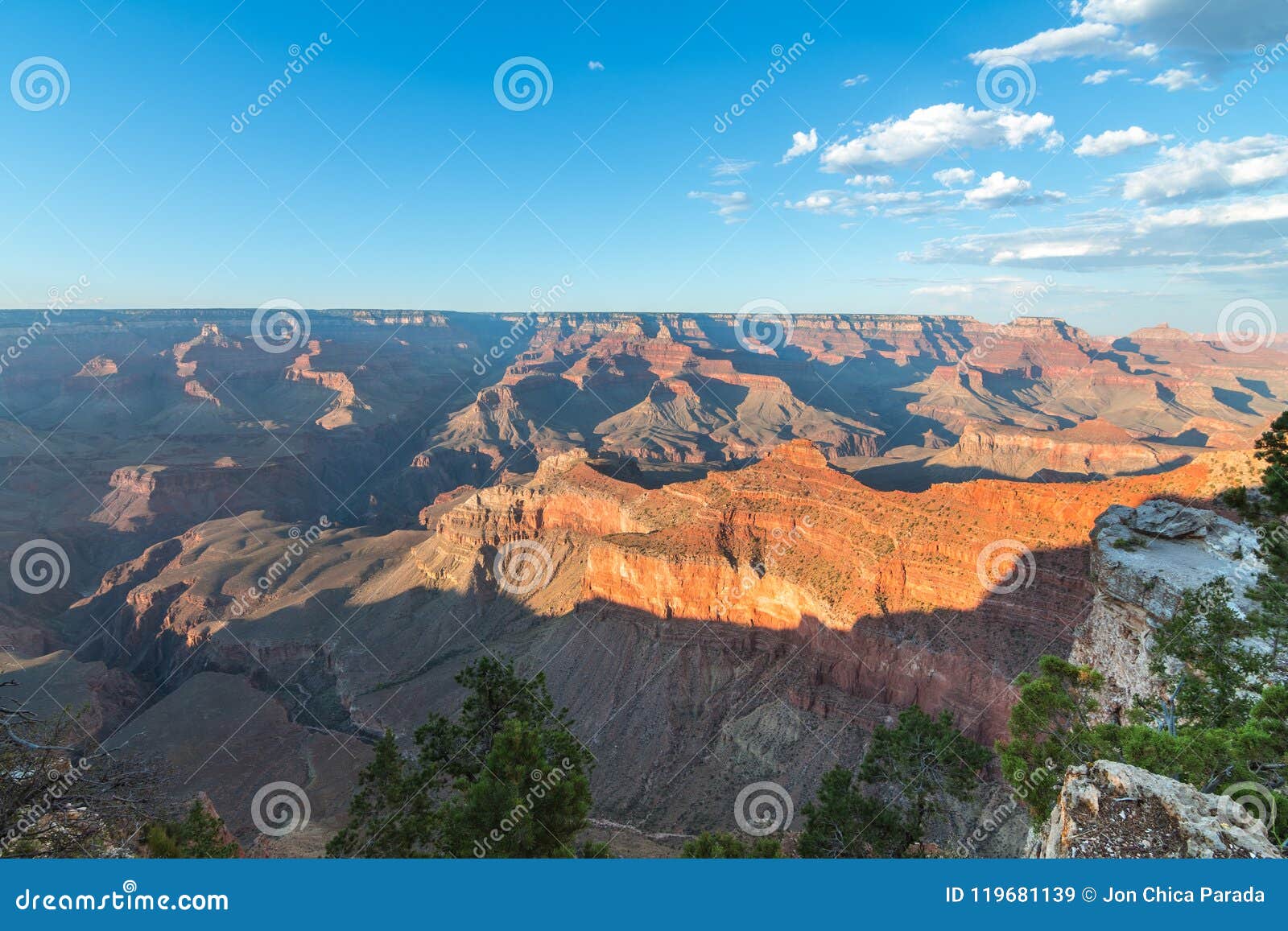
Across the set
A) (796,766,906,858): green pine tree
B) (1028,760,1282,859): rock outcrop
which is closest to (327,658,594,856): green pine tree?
(796,766,906,858): green pine tree

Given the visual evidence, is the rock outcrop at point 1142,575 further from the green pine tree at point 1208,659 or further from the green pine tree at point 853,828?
the green pine tree at point 853,828

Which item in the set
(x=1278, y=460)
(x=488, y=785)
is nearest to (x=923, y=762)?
(x=1278, y=460)

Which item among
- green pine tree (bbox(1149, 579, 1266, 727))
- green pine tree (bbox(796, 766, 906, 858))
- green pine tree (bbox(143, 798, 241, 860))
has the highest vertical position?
green pine tree (bbox(1149, 579, 1266, 727))

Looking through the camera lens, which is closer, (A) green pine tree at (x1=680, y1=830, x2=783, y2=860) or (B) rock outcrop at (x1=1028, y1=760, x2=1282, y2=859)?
(B) rock outcrop at (x1=1028, y1=760, x2=1282, y2=859)

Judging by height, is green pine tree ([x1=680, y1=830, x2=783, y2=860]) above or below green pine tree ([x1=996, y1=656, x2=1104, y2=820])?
below

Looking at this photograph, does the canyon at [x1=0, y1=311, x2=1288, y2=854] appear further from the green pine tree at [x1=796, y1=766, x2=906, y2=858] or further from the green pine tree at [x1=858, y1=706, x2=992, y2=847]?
the green pine tree at [x1=796, y1=766, x2=906, y2=858]

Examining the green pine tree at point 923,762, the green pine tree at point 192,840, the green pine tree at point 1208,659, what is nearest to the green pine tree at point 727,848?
the green pine tree at point 923,762

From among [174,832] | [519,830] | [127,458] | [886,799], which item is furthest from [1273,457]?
[127,458]

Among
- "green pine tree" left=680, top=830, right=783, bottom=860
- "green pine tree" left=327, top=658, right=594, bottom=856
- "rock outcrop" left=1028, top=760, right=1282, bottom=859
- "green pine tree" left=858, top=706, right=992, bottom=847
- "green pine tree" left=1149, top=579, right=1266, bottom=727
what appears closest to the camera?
"rock outcrop" left=1028, top=760, right=1282, bottom=859

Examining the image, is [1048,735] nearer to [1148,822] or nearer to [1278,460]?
[1148,822]
